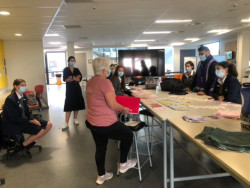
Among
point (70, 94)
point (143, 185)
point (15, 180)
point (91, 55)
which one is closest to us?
point (143, 185)

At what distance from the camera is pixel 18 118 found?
324 centimetres

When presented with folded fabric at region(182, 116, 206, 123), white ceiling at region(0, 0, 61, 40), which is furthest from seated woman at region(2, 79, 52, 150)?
folded fabric at region(182, 116, 206, 123)

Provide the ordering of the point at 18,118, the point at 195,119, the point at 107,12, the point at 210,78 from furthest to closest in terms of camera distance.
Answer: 1. the point at 107,12
2. the point at 210,78
3. the point at 18,118
4. the point at 195,119

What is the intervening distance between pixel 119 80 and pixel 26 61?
4.79 meters

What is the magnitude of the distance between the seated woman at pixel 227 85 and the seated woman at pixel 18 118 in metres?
2.80

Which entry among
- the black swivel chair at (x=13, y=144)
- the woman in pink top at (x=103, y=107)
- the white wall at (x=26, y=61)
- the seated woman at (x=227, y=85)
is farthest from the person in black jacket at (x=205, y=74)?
the white wall at (x=26, y=61)

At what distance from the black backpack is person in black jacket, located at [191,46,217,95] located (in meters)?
0.30

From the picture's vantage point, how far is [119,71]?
4113 millimetres

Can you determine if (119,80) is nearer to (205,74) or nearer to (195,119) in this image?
(205,74)

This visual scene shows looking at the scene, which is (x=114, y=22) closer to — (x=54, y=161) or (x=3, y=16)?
(x=3, y=16)

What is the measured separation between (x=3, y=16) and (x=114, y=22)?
11.0 feet

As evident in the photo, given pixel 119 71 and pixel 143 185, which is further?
pixel 119 71

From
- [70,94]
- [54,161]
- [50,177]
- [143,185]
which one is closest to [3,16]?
[70,94]

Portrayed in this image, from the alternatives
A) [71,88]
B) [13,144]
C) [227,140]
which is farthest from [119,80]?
[227,140]
